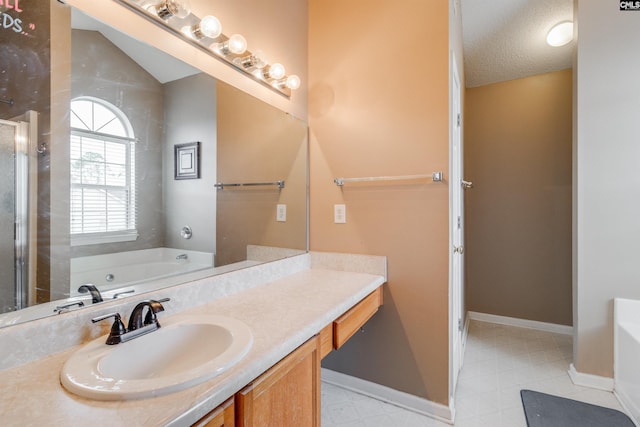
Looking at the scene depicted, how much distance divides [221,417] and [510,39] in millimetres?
3181

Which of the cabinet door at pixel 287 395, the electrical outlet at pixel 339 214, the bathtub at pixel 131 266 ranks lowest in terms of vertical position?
the cabinet door at pixel 287 395

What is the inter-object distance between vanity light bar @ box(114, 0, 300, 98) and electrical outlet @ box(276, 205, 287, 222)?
69 cm

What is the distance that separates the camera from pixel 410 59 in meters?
1.73

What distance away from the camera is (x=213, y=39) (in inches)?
53.2

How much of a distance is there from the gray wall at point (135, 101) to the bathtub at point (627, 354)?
8.55 feet

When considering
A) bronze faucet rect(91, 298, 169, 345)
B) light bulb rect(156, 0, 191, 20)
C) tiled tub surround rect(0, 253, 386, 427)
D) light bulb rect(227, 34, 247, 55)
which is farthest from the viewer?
light bulb rect(227, 34, 247, 55)

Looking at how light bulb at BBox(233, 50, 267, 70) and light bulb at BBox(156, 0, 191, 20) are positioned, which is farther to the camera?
light bulb at BBox(233, 50, 267, 70)

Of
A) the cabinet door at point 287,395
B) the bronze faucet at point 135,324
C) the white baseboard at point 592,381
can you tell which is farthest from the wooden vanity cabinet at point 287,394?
the white baseboard at point 592,381

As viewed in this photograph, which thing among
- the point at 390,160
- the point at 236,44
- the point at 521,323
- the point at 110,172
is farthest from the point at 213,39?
the point at 521,323

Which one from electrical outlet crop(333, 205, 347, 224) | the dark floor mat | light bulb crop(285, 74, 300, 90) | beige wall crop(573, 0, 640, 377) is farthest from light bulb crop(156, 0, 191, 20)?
the dark floor mat

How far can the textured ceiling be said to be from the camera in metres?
2.20

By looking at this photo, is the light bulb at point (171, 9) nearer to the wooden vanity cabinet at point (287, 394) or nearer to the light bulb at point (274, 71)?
the light bulb at point (274, 71)

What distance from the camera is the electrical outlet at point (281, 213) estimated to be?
73.3 inches

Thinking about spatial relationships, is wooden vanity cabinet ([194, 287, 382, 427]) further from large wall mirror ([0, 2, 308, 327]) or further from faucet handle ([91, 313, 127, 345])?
large wall mirror ([0, 2, 308, 327])
